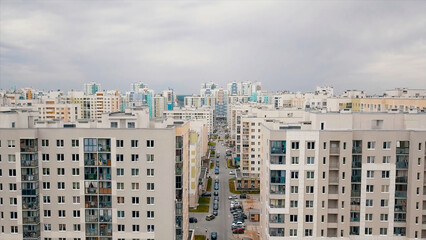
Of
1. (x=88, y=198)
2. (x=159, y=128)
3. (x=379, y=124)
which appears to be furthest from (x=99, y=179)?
(x=379, y=124)

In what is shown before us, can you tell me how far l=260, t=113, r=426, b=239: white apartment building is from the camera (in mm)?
30344

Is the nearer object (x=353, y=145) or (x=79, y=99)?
(x=353, y=145)

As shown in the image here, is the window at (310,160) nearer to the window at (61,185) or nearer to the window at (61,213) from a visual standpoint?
the window at (61,185)

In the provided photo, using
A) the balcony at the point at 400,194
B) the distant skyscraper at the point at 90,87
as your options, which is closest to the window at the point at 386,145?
the balcony at the point at 400,194

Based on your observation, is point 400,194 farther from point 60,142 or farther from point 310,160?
point 60,142

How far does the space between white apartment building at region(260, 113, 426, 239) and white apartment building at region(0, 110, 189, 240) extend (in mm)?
9067

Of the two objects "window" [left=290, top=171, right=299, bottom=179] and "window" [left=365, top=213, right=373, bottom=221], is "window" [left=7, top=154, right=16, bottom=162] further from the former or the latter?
"window" [left=365, top=213, right=373, bottom=221]

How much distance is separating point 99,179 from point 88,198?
181 cm

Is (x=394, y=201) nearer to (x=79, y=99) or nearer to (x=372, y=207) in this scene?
(x=372, y=207)

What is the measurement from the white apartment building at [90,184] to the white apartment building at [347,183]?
357 inches

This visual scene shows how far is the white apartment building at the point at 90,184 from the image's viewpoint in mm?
29906

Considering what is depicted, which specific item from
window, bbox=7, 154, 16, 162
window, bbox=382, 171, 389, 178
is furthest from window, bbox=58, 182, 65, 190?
window, bbox=382, 171, 389, 178

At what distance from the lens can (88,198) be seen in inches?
1195

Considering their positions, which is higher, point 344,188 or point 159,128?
point 159,128
